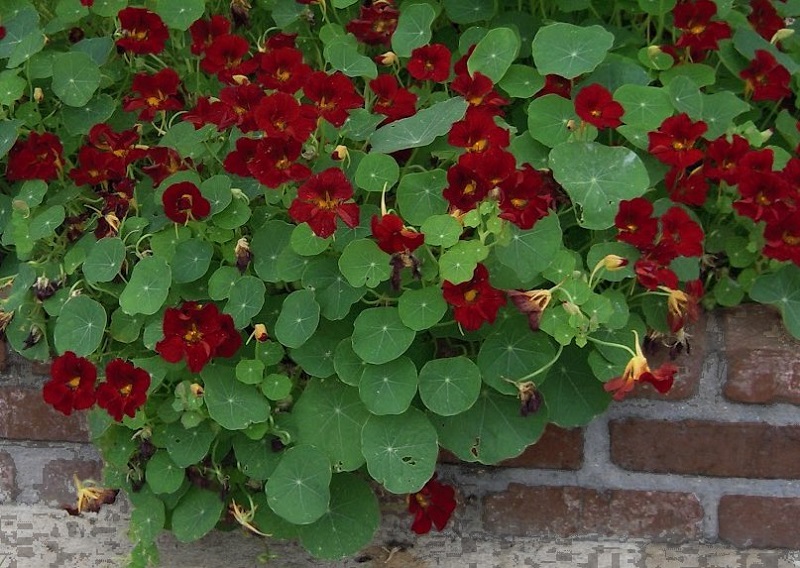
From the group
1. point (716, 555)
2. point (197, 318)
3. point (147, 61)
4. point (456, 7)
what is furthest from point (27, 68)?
point (716, 555)

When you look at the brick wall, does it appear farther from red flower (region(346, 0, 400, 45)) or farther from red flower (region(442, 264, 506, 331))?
red flower (region(346, 0, 400, 45))

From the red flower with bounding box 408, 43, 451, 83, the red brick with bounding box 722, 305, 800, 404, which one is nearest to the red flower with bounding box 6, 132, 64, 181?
the red flower with bounding box 408, 43, 451, 83

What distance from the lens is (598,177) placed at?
112 cm

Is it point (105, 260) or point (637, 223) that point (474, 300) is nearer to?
point (637, 223)

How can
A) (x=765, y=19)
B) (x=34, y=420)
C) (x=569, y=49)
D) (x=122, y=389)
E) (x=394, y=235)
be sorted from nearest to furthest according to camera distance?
1. (x=394, y=235)
2. (x=122, y=389)
3. (x=569, y=49)
4. (x=34, y=420)
5. (x=765, y=19)

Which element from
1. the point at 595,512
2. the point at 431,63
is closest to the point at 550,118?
the point at 431,63

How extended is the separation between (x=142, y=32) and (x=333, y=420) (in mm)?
698

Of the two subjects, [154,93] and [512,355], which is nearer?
[512,355]

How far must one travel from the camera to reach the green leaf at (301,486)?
108 centimetres

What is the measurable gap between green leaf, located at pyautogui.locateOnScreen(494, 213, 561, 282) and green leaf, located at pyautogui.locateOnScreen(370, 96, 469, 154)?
17 cm

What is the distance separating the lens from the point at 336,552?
114 cm

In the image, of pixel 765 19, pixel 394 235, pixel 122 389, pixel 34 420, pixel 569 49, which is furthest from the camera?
pixel 765 19

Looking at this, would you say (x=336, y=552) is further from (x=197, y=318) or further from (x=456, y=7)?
(x=456, y=7)

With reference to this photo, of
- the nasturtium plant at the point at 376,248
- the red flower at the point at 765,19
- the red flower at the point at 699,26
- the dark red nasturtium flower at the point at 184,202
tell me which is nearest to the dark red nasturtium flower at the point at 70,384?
the nasturtium plant at the point at 376,248
